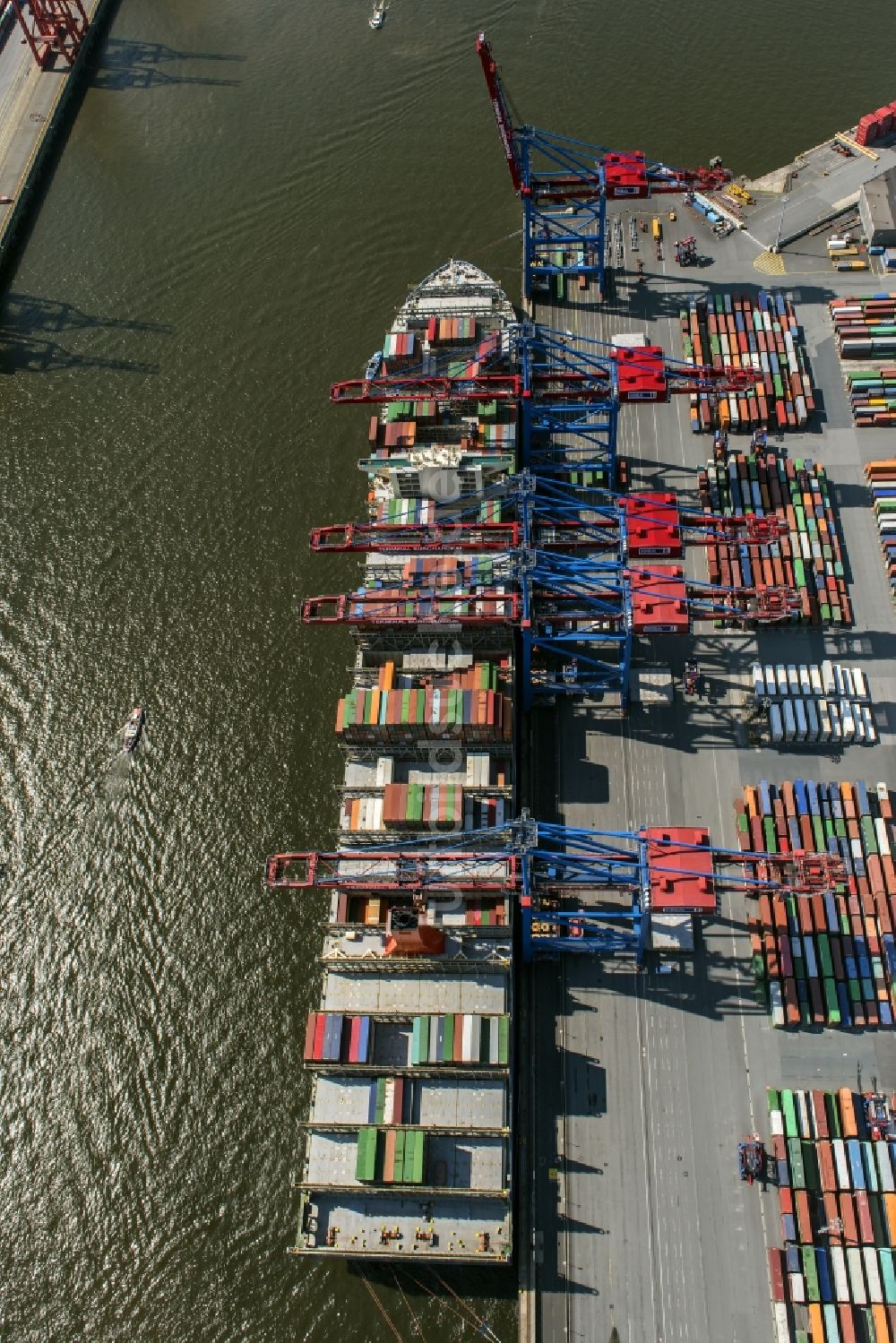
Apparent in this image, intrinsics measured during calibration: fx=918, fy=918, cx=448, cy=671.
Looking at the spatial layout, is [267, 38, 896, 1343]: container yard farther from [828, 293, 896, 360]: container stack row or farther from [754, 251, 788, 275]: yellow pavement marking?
[754, 251, 788, 275]: yellow pavement marking

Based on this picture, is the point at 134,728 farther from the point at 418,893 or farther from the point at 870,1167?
the point at 870,1167

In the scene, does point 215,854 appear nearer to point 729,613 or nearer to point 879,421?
point 729,613

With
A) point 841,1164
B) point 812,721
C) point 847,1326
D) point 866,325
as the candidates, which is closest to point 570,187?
point 866,325

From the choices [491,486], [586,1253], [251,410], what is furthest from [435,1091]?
[251,410]

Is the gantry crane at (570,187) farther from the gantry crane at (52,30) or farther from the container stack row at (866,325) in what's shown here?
the gantry crane at (52,30)

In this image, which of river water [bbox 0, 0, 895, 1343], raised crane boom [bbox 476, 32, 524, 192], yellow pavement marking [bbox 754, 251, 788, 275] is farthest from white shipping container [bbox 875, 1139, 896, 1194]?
raised crane boom [bbox 476, 32, 524, 192]
